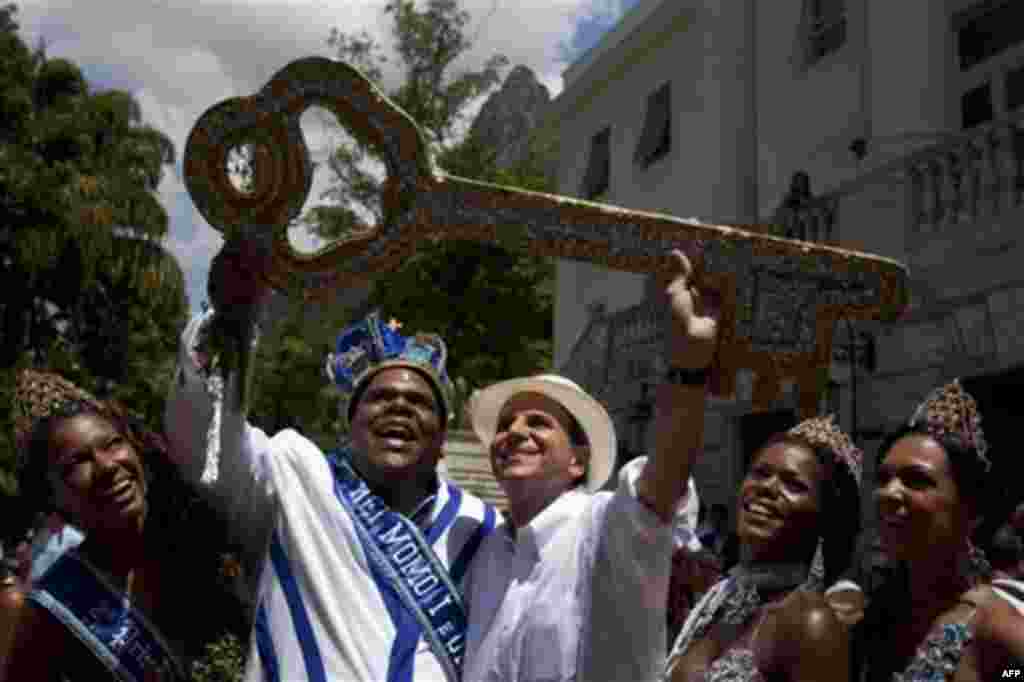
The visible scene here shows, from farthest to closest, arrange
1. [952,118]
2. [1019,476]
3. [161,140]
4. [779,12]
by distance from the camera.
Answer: [161,140] < [779,12] < [952,118] < [1019,476]

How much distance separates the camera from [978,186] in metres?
8.94

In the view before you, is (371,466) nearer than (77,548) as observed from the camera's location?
No

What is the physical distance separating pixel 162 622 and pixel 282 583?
31 cm

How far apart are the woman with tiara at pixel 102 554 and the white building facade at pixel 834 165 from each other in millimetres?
2034

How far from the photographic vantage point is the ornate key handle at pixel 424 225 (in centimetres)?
318

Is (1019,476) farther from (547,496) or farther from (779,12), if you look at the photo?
(779,12)

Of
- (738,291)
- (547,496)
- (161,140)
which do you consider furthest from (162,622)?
(161,140)

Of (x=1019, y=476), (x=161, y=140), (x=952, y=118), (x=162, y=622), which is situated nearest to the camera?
(x=162, y=622)

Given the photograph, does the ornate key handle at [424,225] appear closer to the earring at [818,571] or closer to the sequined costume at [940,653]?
the earring at [818,571]

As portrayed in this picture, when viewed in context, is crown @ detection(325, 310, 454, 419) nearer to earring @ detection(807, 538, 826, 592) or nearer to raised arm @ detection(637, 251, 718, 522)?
raised arm @ detection(637, 251, 718, 522)

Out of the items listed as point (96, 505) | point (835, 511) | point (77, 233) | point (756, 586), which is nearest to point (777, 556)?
point (756, 586)

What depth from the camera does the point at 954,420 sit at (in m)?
2.85

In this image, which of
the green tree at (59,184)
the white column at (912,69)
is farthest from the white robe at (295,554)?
the green tree at (59,184)

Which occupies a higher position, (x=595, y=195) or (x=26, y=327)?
(x=595, y=195)
